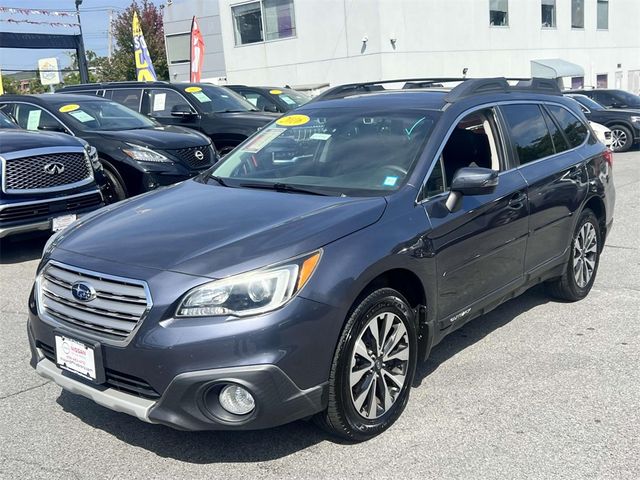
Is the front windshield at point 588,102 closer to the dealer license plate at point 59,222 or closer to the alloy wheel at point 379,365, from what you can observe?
the dealer license plate at point 59,222

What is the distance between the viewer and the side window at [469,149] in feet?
13.3

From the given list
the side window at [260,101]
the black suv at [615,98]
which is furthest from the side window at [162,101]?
the black suv at [615,98]

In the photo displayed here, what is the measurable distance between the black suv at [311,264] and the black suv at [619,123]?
1368cm

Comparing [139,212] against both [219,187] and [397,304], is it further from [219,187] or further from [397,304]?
[397,304]

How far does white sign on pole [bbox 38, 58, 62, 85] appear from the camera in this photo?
57688mm

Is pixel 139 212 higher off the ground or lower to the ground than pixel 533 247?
higher

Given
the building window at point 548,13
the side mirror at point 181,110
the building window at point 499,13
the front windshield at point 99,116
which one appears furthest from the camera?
the building window at point 548,13

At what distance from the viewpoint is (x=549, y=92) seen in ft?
18.3

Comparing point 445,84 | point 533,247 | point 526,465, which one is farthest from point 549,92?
point 526,465

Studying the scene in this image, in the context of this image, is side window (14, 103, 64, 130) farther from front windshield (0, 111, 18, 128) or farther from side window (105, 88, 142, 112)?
side window (105, 88, 142, 112)

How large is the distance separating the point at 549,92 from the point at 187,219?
11.1ft

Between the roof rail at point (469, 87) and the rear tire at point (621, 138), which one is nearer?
the roof rail at point (469, 87)

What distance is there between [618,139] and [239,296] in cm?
1681

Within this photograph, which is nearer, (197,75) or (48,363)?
(48,363)
